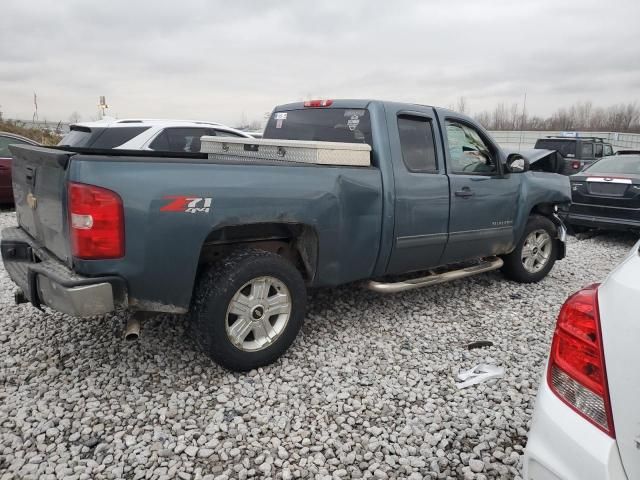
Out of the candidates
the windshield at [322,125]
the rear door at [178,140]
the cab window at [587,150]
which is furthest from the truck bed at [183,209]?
the cab window at [587,150]

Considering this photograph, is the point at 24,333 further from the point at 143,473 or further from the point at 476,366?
the point at 476,366

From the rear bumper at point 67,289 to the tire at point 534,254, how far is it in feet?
13.8

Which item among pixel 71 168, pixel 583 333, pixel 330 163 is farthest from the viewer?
pixel 330 163

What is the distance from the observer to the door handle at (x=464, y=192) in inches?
168

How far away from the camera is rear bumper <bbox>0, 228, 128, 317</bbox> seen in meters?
2.53

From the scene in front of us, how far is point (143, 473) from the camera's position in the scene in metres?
2.36

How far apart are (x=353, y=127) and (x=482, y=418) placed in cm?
243

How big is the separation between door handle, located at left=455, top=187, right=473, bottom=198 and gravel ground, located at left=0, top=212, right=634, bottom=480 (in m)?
1.14

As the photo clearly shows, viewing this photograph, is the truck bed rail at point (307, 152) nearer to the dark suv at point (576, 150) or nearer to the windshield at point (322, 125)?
the windshield at point (322, 125)

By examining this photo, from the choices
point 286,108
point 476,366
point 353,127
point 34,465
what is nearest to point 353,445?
point 476,366

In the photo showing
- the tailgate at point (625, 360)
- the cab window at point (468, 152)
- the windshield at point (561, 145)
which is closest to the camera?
the tailgate at point (625, 360)

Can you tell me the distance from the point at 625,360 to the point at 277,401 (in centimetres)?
212

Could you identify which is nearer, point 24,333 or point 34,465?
point 34,465

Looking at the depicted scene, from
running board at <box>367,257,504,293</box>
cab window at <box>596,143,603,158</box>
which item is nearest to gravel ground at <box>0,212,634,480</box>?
running board at <box>367,257,504,293</box>
